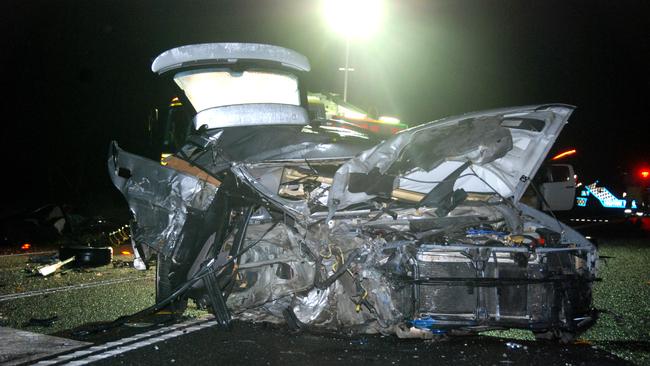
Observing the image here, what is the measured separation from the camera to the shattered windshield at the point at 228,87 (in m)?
6.76

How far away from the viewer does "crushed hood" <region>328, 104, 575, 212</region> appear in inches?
185

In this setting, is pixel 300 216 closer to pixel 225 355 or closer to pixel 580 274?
pixel 225 355

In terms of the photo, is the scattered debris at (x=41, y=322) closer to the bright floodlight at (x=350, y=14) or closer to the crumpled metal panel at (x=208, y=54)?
the crumpled metal panel at (x=208, y=54)

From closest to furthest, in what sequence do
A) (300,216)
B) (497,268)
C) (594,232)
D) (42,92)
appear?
(497,268) → (300,216) → (594,232) → (42,92)

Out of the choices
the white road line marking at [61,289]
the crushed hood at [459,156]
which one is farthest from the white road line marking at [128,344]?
the white road line marking at [61,289]

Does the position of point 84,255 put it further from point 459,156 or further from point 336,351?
point 459,156

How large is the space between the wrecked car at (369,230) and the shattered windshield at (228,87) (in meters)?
0.92

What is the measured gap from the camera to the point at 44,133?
24.0 meters

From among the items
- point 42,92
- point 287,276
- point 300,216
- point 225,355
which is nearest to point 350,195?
point 300,216

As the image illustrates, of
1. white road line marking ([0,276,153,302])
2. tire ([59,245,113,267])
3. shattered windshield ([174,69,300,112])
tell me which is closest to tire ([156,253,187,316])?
shattered windshield ([174,69,300,112])

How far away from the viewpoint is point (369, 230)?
4859 millimetres

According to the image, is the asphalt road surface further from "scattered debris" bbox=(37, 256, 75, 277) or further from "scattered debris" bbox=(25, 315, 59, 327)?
"scattered debris" bbox=(37, 256, 75, 277)

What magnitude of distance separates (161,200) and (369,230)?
1.86m

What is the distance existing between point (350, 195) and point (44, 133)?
73.4 feet
